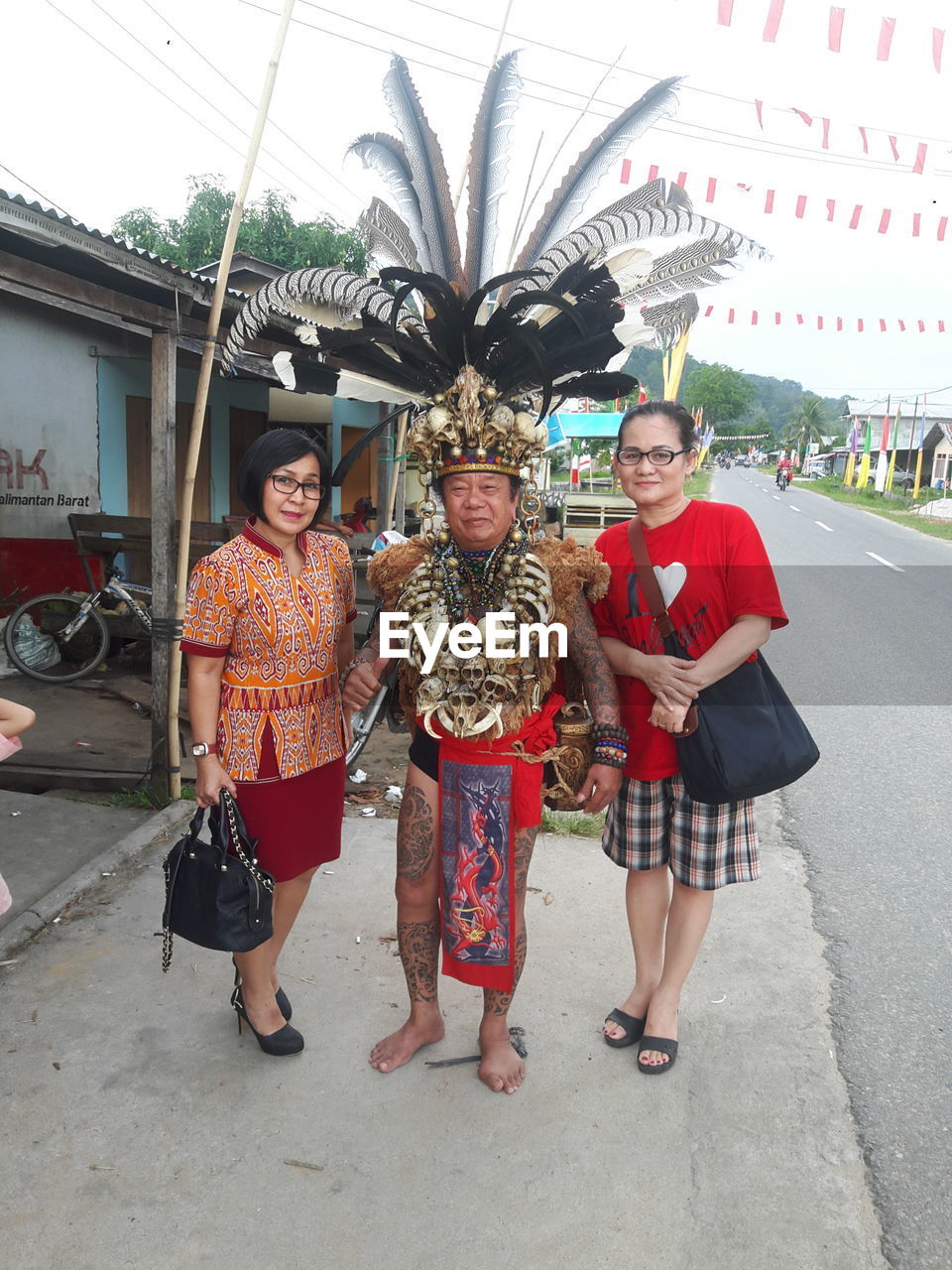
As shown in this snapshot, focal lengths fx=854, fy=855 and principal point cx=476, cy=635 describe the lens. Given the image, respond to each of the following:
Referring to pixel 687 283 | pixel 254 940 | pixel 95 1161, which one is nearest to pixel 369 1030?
pixel 254 940

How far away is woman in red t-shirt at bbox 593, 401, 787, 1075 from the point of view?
225 centimetres

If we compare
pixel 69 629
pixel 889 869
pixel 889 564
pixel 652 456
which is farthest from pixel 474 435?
pixel 889 564

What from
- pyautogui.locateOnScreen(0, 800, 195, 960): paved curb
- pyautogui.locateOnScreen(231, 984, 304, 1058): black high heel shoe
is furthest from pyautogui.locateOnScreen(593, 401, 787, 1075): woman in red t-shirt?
pyautogui.locateOnScreen(0, 800, 195, 960): paved curb

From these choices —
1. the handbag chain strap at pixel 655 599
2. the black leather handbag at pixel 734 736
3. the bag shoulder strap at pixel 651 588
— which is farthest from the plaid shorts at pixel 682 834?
the bag shoulder strap at pixel 651 588

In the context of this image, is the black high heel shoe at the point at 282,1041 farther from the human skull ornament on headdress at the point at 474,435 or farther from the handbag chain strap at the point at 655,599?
the human skull ornament on headdress at the point at 474,435

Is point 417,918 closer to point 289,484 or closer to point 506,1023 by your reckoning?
point 506,1023

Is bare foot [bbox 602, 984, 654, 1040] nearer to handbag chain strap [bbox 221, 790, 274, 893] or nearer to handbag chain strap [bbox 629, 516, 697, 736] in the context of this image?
handbag chain strap [bbox 629, 516, 697, 736]

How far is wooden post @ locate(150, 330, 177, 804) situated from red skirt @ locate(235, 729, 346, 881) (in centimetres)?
203

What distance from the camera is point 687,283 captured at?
2482 millimetres

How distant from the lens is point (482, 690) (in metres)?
2.21

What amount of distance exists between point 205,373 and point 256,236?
64.3 feet

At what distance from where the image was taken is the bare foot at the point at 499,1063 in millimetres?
2383

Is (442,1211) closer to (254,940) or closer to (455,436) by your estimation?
(254,940)

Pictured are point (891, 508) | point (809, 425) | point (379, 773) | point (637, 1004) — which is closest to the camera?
Result: point (637, 1004)
